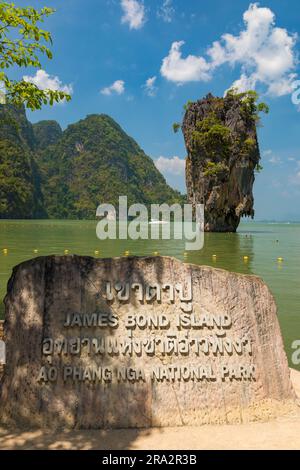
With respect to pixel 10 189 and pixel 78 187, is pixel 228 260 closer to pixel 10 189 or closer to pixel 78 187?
pixel 10 189

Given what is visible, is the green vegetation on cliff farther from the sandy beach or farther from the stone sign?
the sandy beach

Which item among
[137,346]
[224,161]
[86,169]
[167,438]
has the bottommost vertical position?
[167,438]

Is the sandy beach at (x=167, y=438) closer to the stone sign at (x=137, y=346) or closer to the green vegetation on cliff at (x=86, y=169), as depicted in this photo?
the stone sign at (x=137, y=346)

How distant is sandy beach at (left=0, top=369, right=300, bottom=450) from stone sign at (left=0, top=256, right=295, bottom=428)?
5.5 inches

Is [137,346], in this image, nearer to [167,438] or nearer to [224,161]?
[167,438]

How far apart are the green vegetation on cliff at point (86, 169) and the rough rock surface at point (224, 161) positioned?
3080 inches

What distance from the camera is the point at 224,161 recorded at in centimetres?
4228

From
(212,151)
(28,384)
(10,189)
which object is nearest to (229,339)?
(28,384)

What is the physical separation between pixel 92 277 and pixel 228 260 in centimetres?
1534

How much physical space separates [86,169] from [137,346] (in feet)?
504

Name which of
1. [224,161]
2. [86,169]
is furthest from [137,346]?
[86,169]

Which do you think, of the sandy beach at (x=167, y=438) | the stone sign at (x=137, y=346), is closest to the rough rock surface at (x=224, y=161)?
the stone sign at (x=137, y=346)

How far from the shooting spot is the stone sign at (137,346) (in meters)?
4.53
